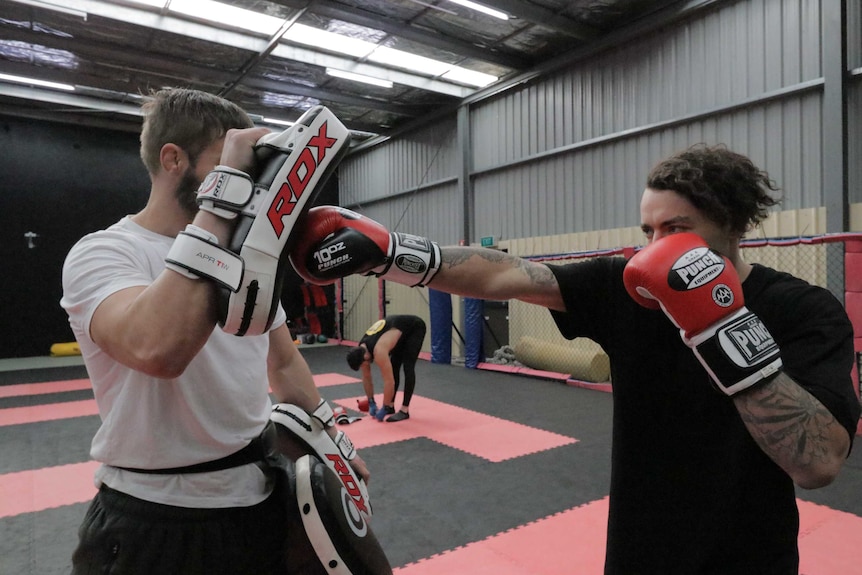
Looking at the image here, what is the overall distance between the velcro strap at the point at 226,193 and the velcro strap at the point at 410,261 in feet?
1.37

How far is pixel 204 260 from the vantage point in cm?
95

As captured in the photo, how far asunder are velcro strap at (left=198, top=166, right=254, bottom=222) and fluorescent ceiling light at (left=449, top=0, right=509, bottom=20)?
6.83 m

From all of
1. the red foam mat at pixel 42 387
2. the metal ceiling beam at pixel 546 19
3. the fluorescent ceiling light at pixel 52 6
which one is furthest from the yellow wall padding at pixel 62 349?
the metal ceiling beam at pixel 546 19

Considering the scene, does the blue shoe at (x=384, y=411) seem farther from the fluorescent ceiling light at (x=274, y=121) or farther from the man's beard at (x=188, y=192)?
the fluorescent ceiling light at (x=274, y=121)

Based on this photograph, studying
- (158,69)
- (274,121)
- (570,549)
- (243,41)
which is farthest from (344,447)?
(274,121)

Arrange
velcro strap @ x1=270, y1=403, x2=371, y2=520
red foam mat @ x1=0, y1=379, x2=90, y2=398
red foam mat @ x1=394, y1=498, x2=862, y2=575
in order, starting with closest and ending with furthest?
velcro strap @ x1=270, y1=403, x2=371, y2=520 < red foam mat @ x1=394, y1=498, x2=862, y2=575 < red foam mat @ x1=0, y1=379, x2=90, y2=398

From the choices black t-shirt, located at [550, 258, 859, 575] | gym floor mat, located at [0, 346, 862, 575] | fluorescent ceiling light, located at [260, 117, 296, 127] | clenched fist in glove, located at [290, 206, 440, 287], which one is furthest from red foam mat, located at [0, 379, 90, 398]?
black t-shirt, located at [550, 258, 859, 575]

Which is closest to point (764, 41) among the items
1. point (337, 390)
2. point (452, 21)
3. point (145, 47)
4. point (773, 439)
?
point (452, 21)

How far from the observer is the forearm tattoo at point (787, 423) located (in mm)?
1026

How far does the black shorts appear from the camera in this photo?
1232 millimetres

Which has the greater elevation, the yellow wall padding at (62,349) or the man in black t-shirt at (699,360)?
the man in black t-shirt at (699,360)

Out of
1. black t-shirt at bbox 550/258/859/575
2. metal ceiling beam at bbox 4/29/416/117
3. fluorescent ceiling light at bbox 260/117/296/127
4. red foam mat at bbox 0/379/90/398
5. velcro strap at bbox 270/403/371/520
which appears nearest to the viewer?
black t-shirt at bbox 550/258/859/575

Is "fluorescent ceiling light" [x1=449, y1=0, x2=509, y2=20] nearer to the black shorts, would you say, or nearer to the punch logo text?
the punch logo text

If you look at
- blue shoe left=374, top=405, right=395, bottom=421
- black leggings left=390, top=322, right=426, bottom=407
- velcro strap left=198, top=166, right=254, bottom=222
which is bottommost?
blue shoe left=374, top=405, right=395, bottom=421
